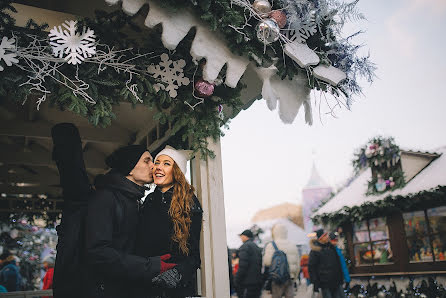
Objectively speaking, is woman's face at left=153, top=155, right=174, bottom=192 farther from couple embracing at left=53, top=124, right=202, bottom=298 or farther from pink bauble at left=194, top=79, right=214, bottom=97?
pink bauble at left=194, top=79, right=214, bottom=97

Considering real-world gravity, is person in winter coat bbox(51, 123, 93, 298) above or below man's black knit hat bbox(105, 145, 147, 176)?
below

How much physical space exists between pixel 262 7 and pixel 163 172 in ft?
4.24

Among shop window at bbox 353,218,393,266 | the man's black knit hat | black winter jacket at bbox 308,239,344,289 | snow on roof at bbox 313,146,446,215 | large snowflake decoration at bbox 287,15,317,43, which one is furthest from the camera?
shop window at bbox 353,218,393,266

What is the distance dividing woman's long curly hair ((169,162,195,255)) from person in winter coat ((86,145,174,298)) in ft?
0.46

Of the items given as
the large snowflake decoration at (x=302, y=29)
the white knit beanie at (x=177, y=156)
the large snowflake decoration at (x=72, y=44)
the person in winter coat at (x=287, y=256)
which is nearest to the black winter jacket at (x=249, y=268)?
the person in winter coat at (x=287, y=256)

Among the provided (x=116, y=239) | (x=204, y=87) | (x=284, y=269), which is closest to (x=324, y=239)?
(x=284, y=269)

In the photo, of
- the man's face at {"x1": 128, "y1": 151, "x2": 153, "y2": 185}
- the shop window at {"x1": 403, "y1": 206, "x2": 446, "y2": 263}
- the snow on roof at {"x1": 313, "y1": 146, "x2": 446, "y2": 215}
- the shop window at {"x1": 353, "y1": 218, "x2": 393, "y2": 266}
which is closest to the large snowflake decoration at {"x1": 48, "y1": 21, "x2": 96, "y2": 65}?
the man's face at {"x1": 128, "y1": 151, "x2": 153, "y2": 185}

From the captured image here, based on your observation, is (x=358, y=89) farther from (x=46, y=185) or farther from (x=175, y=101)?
(x=46, y=185)

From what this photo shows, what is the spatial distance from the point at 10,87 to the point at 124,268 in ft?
4.18

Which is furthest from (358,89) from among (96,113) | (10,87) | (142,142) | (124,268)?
(142,142)

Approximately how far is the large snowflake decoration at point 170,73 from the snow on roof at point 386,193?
8033 mm

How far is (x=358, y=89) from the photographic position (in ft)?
10.4

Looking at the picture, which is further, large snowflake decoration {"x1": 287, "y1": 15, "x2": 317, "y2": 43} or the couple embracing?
large snowflake decoration {"x1": 287, "y1": 15, "x2": 317, "y2": 43}

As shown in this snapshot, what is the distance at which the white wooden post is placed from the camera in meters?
3.10
